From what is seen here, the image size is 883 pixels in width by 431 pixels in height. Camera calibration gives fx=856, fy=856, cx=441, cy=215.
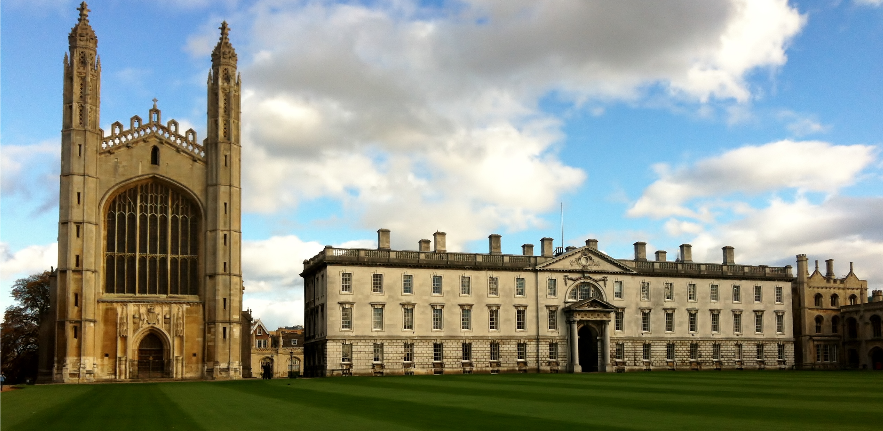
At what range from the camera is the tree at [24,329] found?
69062mm

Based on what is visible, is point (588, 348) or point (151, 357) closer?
point (151, 357)

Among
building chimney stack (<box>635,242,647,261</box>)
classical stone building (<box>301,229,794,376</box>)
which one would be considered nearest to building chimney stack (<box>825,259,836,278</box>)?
classical stone building (<box>301,229,794,376</box>)

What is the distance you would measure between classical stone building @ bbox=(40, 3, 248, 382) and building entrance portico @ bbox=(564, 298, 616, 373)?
2669cm

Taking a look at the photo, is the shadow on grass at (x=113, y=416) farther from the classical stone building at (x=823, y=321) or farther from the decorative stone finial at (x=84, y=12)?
the classical stone building at (x=823, y=321)

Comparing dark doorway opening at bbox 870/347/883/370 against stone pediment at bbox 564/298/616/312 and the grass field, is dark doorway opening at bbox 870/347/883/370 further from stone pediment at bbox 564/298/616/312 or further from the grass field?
the grass field

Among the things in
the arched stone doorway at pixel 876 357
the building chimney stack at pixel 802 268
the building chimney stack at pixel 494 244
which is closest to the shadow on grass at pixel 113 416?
the building chimney stack at pixel 494 244

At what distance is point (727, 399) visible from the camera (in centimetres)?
2909

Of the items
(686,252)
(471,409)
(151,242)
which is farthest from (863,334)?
(471,409)

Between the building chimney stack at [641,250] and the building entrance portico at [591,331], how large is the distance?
668 centimetres

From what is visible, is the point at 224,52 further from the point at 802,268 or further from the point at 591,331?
the point at 802,268

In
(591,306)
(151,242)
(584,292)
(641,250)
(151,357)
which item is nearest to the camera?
(151,357)

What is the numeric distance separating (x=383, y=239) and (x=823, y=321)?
157 ft

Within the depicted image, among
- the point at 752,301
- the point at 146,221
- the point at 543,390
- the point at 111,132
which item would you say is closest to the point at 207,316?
the point at 146,221

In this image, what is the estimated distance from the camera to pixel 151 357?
58281 millimetres
